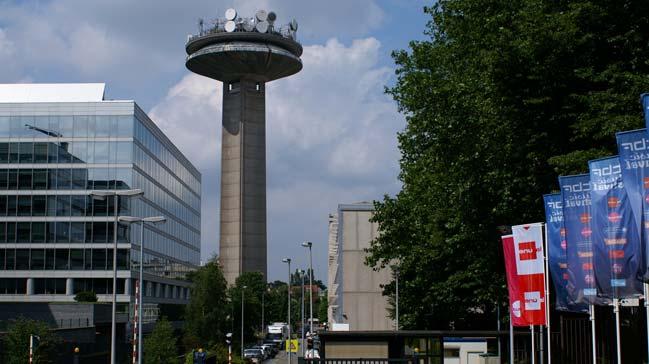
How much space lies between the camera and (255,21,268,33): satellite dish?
130375 millimetres

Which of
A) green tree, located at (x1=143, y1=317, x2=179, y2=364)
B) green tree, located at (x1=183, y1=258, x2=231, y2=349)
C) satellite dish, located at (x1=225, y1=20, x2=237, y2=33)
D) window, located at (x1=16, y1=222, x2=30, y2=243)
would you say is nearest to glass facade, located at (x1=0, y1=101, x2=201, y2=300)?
window, located at (x1=16, y1=222, x2=30, y2=243)

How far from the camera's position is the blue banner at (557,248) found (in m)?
24.9

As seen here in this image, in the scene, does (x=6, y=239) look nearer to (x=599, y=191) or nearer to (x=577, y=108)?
(x=577, y=108)

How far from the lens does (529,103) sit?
2975 cm

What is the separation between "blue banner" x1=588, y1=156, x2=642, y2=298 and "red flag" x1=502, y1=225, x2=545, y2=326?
163 inches

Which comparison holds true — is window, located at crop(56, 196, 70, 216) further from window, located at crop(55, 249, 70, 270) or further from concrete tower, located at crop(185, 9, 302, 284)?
concrete tower, located at crop(185, 9, 302, 284)

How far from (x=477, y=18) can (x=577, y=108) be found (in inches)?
255

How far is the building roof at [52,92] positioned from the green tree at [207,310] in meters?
19.1

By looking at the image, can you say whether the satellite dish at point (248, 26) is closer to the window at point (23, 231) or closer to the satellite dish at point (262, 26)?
the satellite dish at point (262, 26)

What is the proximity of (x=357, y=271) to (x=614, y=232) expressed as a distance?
55944 mm

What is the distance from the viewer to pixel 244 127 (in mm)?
134250

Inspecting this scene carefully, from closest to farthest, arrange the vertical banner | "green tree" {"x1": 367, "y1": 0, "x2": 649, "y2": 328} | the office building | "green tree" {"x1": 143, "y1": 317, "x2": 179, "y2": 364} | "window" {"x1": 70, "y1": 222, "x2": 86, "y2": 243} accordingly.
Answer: the vertical banner, "green tree" {"x1": 367, "y1": 0, "x2": 649, "y2": 328}, "green tree" {"x1": 143, "y1": 317, "x2": 179, "y2": 364}, the office building, "window" {"x1": 70, "y1": 222, "x2": 86, "y2": 243}

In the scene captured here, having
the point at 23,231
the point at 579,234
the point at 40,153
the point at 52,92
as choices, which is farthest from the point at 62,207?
the point at 579,234

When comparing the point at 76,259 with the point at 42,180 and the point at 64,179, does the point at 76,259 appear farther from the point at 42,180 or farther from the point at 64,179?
the point at 42,180
